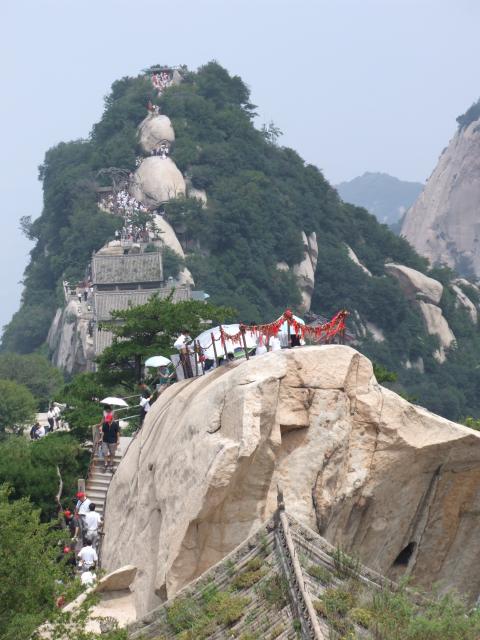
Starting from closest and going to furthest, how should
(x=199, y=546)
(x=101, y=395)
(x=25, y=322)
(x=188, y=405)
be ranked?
(x=199, y=546) → (x=188, y=405) → (x=101, y=395) → (x=25, y=322)

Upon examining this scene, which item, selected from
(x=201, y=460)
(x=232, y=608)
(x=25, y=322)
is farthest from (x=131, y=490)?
(x=25, y=322)

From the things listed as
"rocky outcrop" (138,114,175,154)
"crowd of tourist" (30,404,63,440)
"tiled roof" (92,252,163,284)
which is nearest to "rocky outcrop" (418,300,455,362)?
"rocky outcrop" (138,114,175,154)

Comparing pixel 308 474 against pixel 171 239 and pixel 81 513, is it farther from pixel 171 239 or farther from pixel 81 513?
pixel 171 239

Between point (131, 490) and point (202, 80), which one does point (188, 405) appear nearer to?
point (131, 490)

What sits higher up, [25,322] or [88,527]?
[25,322]

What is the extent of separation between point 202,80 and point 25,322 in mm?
26766

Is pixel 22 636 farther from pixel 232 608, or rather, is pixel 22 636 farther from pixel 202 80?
pixel 202 80

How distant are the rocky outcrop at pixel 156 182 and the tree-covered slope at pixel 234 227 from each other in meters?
1.40

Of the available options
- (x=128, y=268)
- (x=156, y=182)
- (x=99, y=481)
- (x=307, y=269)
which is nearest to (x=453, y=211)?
(x=307, y=269)

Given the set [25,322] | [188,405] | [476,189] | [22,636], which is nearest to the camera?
[22,636]

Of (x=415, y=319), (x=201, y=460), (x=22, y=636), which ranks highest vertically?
(x=415, y=319)

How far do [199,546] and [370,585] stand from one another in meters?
2.91

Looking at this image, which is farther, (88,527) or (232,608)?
(88,527)

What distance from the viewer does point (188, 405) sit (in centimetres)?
2284
